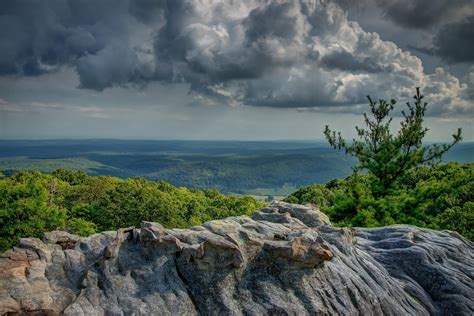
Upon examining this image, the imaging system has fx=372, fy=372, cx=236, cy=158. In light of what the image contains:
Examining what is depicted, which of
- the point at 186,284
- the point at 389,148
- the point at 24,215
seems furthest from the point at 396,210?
the point at 24,215

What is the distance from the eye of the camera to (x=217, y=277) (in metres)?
17.0

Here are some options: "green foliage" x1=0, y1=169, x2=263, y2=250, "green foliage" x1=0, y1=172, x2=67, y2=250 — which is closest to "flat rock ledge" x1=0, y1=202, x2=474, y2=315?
"green foliage" x1=0, y1=172, x2=67, y2=250

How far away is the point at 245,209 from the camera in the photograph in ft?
293

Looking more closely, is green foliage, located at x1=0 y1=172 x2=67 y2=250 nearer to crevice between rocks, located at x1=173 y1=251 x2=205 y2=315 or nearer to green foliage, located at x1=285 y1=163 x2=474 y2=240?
green foliage, located at x1=285 y1=163 x2=474 y2=240

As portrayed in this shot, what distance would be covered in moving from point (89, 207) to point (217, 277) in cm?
6275

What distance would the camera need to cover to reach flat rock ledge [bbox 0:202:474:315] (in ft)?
51.9

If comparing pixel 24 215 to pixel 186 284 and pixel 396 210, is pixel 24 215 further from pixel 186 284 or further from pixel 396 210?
pixel 396 210

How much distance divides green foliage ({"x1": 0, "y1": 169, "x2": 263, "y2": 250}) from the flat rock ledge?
33.8 metres

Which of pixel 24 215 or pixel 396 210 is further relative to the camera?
pixel 24 215

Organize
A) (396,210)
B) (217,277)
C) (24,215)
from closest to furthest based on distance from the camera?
1. (217,277)
2. (396,210)
3. (24,215)

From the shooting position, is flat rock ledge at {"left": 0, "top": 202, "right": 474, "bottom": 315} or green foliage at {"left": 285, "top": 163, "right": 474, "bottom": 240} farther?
green foliage at {"left": 285, "top": 163, "right": 474, "bottom": 240}

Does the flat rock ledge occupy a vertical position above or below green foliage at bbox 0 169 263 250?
above

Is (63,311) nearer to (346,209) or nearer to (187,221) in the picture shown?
(346,209)

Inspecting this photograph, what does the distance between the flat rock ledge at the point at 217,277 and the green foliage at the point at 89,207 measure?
3381cm
